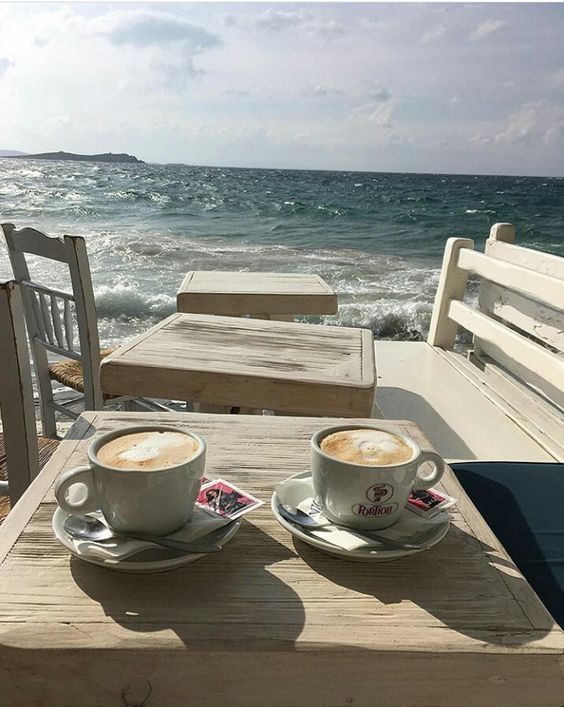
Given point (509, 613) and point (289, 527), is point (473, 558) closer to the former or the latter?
point (509, 613)

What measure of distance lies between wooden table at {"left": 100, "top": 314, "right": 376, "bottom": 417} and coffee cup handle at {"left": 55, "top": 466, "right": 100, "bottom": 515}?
0.65m

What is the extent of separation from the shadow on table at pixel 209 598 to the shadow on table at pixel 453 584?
0.20 ft

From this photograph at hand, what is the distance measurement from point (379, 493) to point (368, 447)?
0.06m

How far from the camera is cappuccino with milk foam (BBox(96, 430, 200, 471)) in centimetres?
63

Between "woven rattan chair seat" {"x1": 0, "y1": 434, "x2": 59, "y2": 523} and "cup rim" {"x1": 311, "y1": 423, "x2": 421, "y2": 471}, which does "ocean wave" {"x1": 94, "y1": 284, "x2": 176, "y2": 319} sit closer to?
"woven rattan chair seat" {"x1": 0, "y1": 434, "x2": 59, "y2": 523}

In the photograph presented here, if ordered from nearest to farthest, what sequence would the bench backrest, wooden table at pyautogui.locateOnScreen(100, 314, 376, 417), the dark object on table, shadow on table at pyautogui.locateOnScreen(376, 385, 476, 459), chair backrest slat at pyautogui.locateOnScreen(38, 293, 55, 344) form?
1. the dark object on table
2. wooden table at pyautogui.locateOnScreen(100, 314, 376, 417)
3. shadow on table at pyautogui.locateOnScreen(376, 385, 476, 459)
4. the bench backrest
5. chair backrest slat at pyautogui.locateOnScreen(38, 293, 55, 344)

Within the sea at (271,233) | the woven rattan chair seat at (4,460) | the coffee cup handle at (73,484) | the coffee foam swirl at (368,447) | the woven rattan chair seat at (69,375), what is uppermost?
the coffee foam swirl at (368,447)

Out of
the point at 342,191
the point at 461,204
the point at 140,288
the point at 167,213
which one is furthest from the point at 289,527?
the point at 342,191

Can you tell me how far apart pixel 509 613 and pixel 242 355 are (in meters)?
0.92

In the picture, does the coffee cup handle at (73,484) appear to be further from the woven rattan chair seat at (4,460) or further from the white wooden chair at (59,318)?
the white wooden chair at (59,318)

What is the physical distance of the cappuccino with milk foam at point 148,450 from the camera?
63cm

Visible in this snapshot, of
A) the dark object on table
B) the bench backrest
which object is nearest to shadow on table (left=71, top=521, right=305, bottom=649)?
the dark object on table

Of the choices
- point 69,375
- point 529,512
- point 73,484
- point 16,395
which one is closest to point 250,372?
point 16,395

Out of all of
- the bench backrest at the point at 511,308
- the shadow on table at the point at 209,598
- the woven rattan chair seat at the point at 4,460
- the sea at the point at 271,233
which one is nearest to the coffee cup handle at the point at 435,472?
the shadow on table at the point at 209,598
